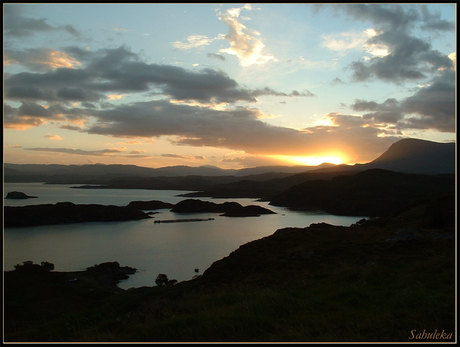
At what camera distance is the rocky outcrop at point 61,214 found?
85.2m

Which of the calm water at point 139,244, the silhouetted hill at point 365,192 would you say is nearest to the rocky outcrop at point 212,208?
the calm water at point 139,244

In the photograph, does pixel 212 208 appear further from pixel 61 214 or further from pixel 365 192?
pixel 365 192

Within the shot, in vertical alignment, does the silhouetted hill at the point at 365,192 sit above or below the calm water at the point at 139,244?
above

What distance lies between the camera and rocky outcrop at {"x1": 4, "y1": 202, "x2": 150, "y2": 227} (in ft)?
280

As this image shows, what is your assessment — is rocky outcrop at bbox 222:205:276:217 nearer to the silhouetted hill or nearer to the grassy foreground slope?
the silhouetted hill

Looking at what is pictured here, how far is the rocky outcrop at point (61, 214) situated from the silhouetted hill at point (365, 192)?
71863mm

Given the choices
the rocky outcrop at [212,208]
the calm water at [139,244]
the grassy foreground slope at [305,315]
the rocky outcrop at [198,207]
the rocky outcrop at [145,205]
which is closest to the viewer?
the grassy foreground slope at [305,315]

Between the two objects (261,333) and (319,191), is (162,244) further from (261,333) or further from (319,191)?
(319,191)

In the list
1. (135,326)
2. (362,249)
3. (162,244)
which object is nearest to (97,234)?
(162,244)

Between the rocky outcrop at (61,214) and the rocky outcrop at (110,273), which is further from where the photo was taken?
the rocky outcrop at (61,214)

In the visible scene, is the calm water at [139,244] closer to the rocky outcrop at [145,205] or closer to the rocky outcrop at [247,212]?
the rocky outcrop at [247,212]

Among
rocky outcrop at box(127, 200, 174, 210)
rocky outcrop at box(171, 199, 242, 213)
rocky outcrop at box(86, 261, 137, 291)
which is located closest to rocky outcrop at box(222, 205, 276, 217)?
rocky outcrop at box(171, 199, 242, 213)

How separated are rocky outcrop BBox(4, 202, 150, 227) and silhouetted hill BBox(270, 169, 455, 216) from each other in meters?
71.9

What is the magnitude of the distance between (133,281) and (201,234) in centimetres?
3649
